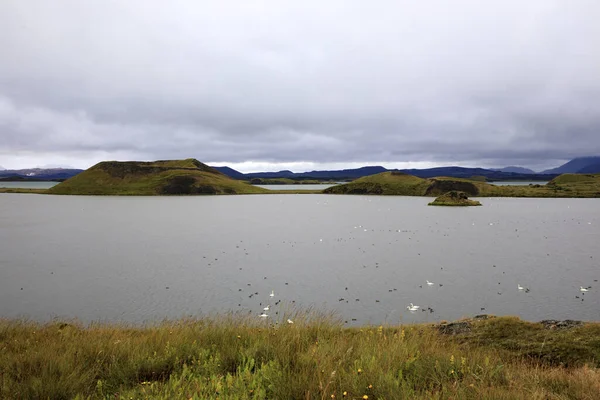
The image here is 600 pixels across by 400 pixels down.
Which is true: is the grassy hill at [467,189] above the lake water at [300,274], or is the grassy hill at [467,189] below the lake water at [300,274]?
above

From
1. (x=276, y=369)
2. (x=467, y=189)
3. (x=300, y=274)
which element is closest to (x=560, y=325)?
(x=276, y=369)

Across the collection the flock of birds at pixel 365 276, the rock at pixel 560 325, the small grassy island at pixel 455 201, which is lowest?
the flock of birds at pixel 365 276

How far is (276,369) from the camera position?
A: 660 centimetres

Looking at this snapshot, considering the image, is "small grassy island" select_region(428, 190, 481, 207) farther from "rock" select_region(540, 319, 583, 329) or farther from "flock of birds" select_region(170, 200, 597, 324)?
"rock" select_region(540, 319, 583, 329)

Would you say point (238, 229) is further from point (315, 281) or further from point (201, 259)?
point (315, 281)

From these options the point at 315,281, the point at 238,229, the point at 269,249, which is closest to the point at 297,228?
the point at 238,229

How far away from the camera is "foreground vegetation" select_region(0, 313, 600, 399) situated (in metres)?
5.70

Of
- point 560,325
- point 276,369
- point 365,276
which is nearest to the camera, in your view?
point 276,369

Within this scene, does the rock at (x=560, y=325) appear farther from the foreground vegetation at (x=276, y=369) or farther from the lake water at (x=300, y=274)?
the lake water at (x=300, y=274)

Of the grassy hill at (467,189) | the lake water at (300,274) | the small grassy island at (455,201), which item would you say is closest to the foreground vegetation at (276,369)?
the lake water at (300,274)

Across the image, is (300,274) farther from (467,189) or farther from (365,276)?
(467,189)

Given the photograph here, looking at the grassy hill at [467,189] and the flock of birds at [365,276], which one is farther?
the grassy hill at [467,189]

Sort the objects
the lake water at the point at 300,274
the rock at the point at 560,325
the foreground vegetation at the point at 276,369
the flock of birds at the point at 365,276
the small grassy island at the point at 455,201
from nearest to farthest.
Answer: the foreground vegetation at the point at 276,369, the rock at the point at 560,325, the flock of birds at the point at 365,276, the lake water at the point at 300,274, the small grassy island at the point at 455,201

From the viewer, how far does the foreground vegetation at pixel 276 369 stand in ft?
18.7
